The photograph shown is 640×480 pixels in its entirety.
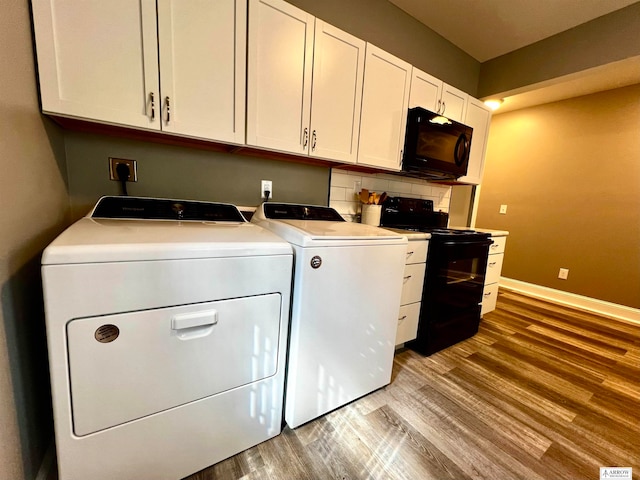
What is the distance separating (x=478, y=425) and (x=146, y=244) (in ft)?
5.55

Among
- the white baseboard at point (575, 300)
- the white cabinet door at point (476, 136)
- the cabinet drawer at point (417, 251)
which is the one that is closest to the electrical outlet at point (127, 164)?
the cabinet drawer at point (417, 251)

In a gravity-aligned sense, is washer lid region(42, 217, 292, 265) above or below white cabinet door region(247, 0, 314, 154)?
below

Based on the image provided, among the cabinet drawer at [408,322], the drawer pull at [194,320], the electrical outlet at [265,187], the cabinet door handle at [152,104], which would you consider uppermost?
the cabinet door handle at [152,104]

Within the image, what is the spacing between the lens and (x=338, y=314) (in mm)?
1197

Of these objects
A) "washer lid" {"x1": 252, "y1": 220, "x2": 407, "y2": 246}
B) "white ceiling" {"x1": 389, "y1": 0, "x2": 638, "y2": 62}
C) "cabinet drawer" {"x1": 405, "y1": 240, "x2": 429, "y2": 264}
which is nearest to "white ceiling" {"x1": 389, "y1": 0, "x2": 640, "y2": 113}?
"white ceiling" {"x1": 389, "y1": 0, "x2": 638, "y2": 62}

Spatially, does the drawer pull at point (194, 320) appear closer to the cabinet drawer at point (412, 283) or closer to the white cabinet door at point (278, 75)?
the white cabinet door at point (278, 75)

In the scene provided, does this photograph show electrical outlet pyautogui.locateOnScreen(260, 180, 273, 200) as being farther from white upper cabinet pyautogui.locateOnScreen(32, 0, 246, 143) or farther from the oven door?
the oven door

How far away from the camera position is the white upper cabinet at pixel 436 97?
6.39 ft

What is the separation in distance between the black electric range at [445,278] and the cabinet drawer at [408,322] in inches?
1.9

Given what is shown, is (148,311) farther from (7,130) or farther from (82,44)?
(82,44)

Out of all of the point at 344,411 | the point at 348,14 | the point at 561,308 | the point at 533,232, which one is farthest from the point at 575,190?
the point at 344,411

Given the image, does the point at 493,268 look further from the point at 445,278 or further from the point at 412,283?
the point at 412,283

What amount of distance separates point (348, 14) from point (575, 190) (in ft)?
10.8

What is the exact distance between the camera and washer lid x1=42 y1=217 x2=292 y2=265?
2.25 ft
